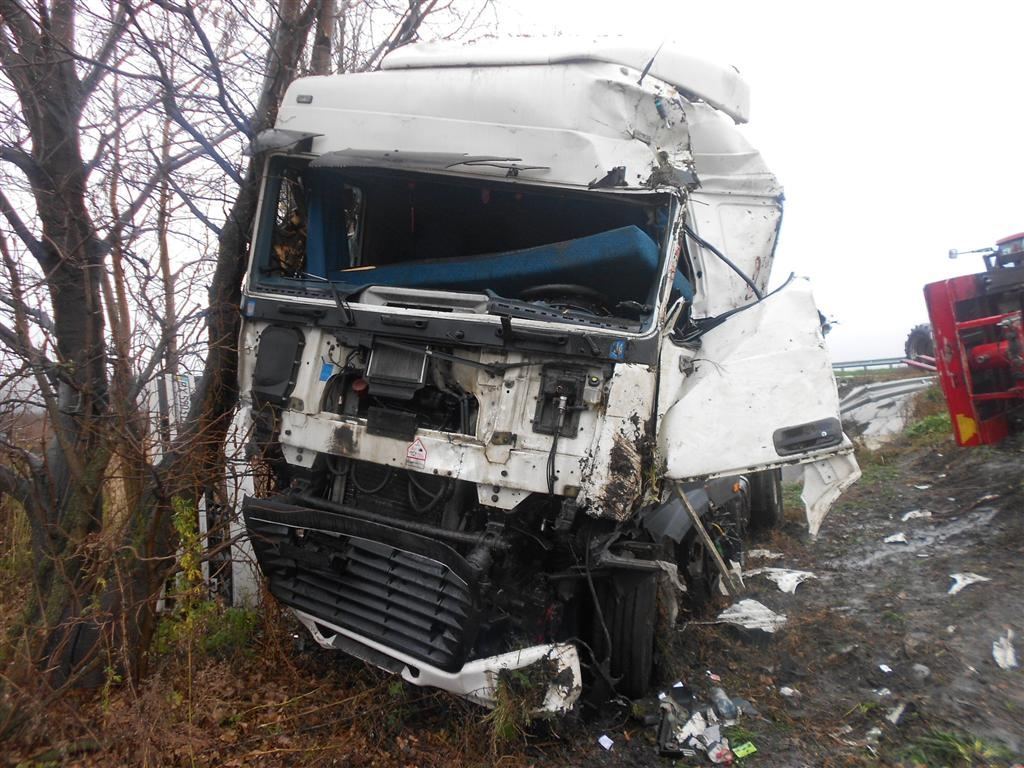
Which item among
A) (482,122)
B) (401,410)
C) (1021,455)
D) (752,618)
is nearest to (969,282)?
(1021,455)

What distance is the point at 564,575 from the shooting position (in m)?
3.48

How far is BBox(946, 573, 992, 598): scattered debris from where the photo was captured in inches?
186

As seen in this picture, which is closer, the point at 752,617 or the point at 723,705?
the point at 723,705

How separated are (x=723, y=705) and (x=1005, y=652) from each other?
60.4 inches

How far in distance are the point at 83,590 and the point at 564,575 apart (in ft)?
7.18

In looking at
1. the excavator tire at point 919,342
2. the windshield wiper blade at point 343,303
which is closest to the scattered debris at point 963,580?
the windshield wiper blade at point 343,303

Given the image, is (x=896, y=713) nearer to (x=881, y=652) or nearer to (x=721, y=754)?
(x=881, y=652)

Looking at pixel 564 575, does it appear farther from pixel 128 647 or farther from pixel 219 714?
pixel 128 647

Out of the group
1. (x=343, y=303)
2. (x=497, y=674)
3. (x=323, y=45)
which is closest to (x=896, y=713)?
(x=497, y=674)

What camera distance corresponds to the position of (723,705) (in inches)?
140

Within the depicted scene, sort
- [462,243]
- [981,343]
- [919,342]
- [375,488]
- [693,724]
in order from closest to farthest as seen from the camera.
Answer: [693,724] → [375,488] → [462,243] → [981,343] → [919,342]

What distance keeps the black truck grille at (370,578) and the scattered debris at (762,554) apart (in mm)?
3784

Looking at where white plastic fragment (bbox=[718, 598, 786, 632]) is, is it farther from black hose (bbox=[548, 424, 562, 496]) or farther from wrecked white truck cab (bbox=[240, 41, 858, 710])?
black hose (bbox=[548, 424, 562, 496])

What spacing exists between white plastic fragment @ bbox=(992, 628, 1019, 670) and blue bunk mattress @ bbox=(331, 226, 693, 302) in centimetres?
242
